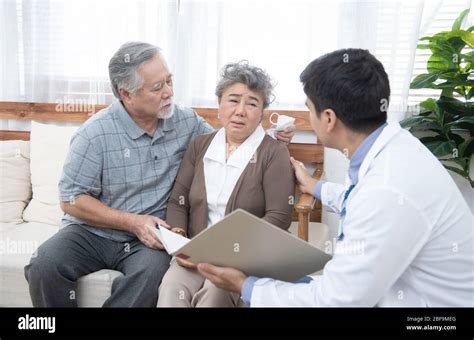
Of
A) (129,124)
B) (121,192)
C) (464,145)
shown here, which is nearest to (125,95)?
(129,124)

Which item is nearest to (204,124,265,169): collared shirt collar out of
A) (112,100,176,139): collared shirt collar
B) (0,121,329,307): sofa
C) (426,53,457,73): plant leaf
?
(112,100,176,139): collared shirt collar

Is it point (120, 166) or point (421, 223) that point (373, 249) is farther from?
point (120, 166)

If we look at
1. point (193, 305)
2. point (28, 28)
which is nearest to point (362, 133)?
point (193, 305)

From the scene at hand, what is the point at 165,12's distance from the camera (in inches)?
114

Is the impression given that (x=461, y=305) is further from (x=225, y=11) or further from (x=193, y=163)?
(x=225, y=11)

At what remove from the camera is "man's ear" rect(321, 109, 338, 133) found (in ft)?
4.85

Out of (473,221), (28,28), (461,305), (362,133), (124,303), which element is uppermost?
(28,28)

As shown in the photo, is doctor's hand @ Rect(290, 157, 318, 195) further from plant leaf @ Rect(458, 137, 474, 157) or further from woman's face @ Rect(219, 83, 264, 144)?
plant leaf @ Rect(458, 137, 474, 157)

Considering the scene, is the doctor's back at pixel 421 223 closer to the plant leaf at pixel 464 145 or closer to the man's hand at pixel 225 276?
the man's hand at pixel 225 276

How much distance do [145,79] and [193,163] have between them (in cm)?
37

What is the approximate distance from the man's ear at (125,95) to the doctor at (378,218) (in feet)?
2.96

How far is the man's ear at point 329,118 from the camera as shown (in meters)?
1.48

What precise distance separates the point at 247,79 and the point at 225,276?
2.77 feet

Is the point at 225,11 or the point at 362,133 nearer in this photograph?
the point at 362,133
